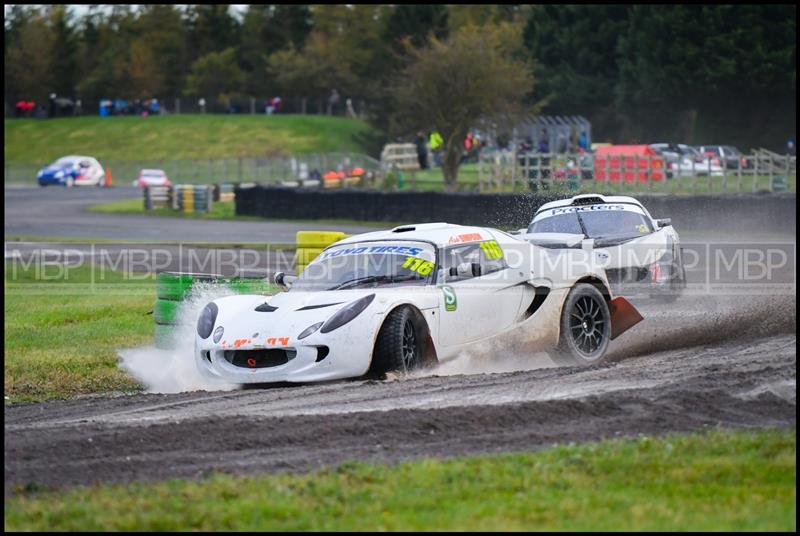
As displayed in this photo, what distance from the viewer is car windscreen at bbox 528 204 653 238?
15.9 metres

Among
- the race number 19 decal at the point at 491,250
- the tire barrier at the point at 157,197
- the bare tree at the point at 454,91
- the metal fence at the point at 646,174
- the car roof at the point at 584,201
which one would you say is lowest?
the race number 19 decal at the point at 491,250

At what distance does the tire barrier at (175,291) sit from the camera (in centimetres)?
1216

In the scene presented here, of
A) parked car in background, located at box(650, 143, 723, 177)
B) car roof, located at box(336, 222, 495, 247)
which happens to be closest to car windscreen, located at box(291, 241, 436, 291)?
car roof, located at box(336, 222, 495, 247)

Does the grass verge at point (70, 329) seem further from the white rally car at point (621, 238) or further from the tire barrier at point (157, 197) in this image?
the tire barrier at point (157, 197)

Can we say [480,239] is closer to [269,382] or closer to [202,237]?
[269,382]

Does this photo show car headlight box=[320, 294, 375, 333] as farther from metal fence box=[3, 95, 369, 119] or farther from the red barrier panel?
metal fence box=[3, 95, 369, 119]

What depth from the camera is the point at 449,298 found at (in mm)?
10539

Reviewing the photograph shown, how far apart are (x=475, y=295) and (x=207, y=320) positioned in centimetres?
230

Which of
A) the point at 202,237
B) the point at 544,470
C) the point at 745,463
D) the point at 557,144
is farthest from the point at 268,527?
the point at 557,144

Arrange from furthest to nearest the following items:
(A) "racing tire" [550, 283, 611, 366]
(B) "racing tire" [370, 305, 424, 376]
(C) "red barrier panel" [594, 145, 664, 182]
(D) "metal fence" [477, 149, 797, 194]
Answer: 1. (C) "red barrier panel" [594, 145, 664, 182]
2. (D) "metal fence" [477, 149, 797, 194]
3. (A) "racing tire" [550, 283, 611, 366]
4. (B) "racing tire" [370, 305, 424, 376]

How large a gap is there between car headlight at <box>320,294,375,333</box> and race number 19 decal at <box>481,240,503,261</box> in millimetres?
1599

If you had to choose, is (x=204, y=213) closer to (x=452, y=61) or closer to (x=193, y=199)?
(x=193, y=199)

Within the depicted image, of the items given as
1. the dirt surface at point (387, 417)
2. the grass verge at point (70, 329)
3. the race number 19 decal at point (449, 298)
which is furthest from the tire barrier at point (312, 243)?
the dirt surface at point (387, 417)

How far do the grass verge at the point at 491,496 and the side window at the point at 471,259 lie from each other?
13.0ft
